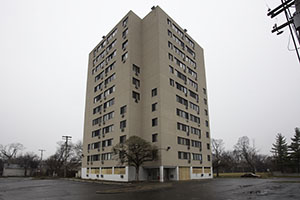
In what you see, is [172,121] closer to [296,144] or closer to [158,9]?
[158,9]

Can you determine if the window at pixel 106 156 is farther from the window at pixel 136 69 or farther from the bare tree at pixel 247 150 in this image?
the bare tree at pixel 247 150

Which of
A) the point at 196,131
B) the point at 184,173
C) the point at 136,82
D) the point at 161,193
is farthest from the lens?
the point at 196,131

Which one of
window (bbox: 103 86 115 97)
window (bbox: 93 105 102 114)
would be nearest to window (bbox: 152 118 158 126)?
window (bbox: 103 86 115 97)

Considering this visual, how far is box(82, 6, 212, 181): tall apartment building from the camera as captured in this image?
35.8 m

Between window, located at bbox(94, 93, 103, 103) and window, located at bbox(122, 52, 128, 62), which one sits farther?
window, located at bbox(94, 93, 103, 103)

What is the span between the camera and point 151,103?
122 ft

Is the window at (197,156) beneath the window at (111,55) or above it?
beneath

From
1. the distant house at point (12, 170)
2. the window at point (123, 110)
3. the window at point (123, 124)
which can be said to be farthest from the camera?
the distant house at point (12, 170)

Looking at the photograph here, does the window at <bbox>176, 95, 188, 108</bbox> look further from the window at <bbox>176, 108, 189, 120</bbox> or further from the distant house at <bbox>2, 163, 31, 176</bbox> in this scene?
the distant house at <bbox>2, 163, 31, 176</bbox>

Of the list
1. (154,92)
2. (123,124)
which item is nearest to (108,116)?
(123,124)

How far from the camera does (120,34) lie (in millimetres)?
45031

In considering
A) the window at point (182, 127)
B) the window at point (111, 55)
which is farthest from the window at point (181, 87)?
the window at point (111, 55)

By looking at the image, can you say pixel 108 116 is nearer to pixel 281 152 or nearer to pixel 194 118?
pixel 194 118

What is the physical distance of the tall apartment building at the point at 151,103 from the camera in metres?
35.8
